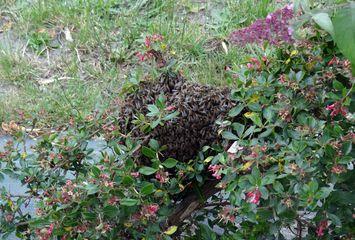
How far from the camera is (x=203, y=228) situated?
Answer: 218cm

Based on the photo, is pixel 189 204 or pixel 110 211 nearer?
pixel 110 211

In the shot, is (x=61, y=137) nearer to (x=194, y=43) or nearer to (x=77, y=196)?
(x=77, y=196)

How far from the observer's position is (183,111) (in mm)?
2074

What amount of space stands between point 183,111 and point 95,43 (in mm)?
2719

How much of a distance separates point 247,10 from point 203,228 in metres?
2.74

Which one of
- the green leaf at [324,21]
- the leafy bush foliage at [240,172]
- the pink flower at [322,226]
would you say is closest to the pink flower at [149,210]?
the leafy bush foliage at [240,172]

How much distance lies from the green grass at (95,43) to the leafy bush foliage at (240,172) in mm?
1684

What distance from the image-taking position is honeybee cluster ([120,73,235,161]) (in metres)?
2.08

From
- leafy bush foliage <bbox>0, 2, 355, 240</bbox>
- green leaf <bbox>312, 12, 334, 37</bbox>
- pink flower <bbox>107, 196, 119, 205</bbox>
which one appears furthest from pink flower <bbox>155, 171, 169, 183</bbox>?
green leaf <bbox>312, 12, 334, 37</bbox>

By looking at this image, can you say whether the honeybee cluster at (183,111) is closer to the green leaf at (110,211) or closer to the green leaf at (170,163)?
the green leaf at (170,163)

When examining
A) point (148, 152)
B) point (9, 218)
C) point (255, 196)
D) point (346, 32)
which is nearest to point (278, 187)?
point (255, 196)

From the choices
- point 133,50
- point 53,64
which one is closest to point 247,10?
point 133,50

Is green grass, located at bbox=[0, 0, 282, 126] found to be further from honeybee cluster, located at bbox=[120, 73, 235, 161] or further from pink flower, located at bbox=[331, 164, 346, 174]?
pink flower, located at bbox=[331, 164, 346, 174]

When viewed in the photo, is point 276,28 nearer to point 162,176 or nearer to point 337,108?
point 337,108
